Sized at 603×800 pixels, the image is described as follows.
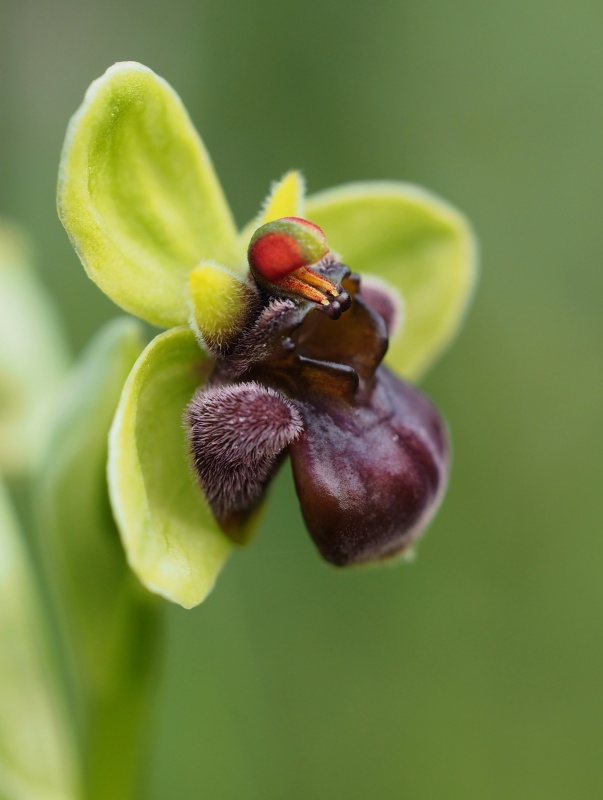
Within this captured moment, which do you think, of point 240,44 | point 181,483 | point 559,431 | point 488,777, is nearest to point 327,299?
point 181,483

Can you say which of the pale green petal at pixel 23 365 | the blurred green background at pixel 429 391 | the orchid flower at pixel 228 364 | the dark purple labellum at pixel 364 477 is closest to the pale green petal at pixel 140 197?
the orchid flower at pixel 228 364

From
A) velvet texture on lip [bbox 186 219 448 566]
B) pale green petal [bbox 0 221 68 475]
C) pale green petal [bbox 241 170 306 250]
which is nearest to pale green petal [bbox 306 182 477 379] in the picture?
pale green petal [bbox 241 170 306 250]

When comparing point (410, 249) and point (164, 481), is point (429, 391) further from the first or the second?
point (164, 481)

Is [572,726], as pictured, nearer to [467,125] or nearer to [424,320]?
[424,320]

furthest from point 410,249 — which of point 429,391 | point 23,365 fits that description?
point 429,391

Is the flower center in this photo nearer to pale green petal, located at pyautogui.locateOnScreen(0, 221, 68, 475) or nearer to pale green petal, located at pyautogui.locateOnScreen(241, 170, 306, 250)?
pale green petal, located at pyautogui.locateOnScreen(241, 170, 306, 250)

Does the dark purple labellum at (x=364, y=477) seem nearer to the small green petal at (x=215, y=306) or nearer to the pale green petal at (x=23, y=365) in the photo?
the small green petal at (x=215, y=306)
